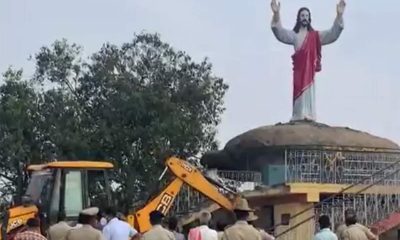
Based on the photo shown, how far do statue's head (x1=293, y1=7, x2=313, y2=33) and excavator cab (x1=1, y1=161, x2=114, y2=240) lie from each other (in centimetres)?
1854

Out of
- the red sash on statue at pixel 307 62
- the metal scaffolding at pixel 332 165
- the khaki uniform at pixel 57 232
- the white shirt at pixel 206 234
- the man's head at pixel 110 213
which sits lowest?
the white shirt at pixel 206 234

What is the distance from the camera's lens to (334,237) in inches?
609

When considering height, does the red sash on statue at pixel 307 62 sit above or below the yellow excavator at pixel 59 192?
above

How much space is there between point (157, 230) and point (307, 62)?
24.5 metres

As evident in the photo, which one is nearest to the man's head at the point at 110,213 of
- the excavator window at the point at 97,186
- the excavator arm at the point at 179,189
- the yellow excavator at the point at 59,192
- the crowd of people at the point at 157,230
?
the crowd of people at the point at 157,230

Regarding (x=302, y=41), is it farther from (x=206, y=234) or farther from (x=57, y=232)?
(x=57, y=232)

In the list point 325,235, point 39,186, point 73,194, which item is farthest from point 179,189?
point 325,235

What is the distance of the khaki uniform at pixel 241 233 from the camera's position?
14.2m

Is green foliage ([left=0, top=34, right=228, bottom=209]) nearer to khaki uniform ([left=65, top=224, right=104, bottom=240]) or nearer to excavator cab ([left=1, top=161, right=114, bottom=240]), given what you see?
excavator cab ([left=1, top=161, right=114, bottom=240])

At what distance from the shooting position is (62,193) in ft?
67.5

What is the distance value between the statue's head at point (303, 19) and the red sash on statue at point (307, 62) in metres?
0.38

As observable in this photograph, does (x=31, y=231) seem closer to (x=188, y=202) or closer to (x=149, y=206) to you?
(x=149, y=206)

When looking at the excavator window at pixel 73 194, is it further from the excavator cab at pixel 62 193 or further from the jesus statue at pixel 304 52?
the jesus statue at pixel 304 52

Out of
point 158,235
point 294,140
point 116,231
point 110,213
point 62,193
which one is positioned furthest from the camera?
point 294,140
